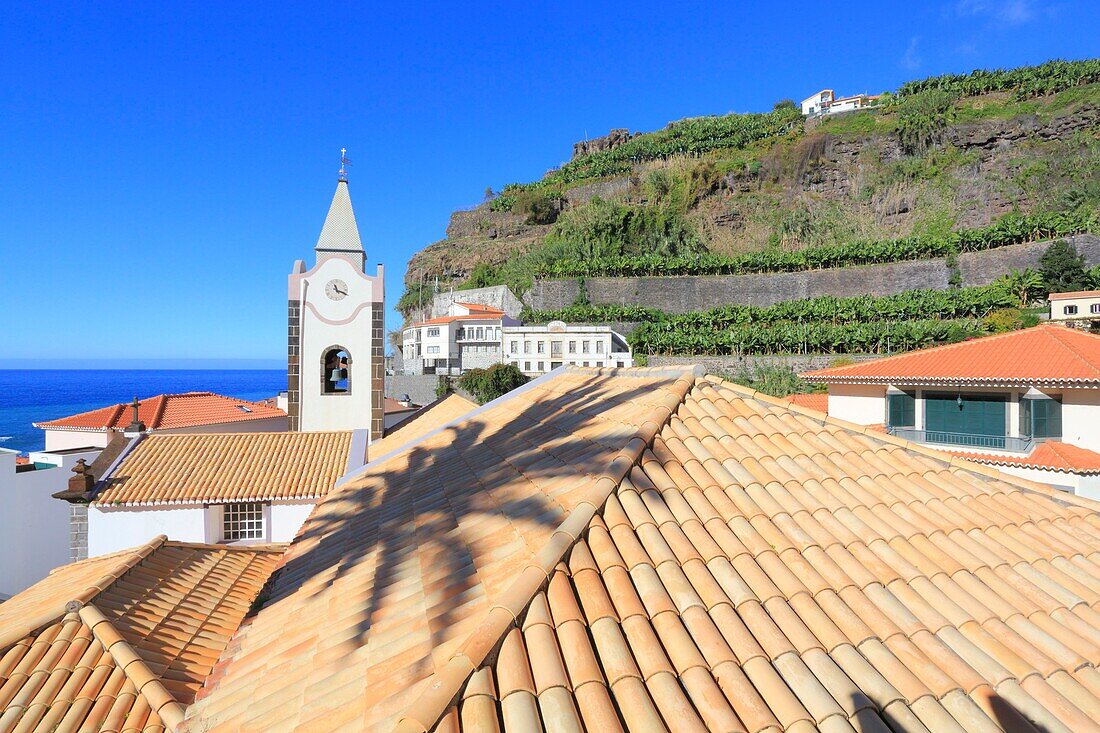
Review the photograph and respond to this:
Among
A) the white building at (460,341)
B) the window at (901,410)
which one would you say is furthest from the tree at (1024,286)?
the white building at (460,341)

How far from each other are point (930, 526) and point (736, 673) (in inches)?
83.9

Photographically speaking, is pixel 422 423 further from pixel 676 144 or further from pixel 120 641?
pixel 676 144

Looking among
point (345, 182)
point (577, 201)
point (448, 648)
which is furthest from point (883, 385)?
point (577, 201)

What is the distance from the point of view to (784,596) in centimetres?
269

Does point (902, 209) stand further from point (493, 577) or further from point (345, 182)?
point (493, 577)

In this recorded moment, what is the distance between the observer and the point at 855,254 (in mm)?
40906

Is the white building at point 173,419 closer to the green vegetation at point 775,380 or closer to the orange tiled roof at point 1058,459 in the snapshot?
the orange tiled roof at point 1058,459

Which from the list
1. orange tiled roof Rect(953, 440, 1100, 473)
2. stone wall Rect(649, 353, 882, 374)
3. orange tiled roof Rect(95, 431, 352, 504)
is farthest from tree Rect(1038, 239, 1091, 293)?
orange tiled roof Rect(95, 431, 352, 504)

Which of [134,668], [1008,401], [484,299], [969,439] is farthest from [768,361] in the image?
[134,668]

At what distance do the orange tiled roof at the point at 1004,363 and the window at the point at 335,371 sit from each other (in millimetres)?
15114

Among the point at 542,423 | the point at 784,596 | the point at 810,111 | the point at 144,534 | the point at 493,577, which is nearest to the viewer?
the point at 784,596

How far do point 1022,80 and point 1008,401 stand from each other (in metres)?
64.7

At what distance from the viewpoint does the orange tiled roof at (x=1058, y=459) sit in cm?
1305

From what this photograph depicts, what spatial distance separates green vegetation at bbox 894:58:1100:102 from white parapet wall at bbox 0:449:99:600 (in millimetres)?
78600
